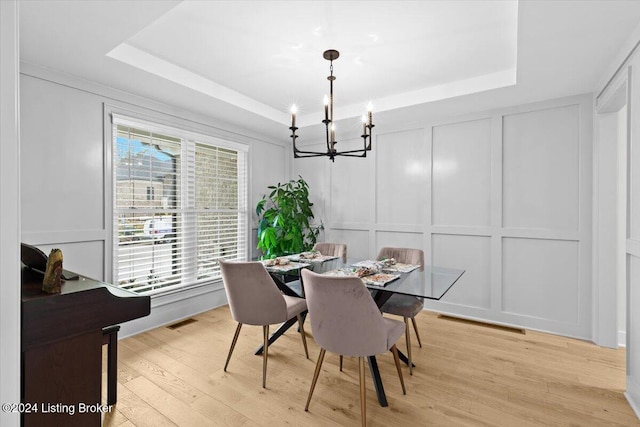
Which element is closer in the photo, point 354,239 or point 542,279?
point 542,279

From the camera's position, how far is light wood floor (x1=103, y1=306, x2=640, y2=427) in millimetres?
1940

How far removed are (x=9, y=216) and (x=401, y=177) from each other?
385cm

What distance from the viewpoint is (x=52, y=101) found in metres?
2.60

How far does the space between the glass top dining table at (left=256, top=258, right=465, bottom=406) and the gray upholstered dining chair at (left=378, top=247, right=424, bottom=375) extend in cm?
19

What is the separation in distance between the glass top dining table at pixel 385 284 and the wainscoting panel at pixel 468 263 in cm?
123

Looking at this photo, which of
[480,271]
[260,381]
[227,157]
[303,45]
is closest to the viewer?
[260,381]

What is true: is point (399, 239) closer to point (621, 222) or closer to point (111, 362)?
point (621, 222)

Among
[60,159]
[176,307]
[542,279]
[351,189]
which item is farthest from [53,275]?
[542,279]

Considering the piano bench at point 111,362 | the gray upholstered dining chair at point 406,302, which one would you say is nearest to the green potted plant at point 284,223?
the gray upholstered dining chair at point 406,302

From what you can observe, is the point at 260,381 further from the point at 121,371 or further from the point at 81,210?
the point at 81,210

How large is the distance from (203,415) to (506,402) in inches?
78.1

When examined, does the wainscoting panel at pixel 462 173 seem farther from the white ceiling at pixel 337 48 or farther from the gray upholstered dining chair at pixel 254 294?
the gray upholstered dining chair at pixel 254 294

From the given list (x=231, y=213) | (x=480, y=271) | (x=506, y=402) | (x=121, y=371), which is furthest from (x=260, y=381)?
(x=480, y=271)

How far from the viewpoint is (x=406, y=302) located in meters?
2.66
